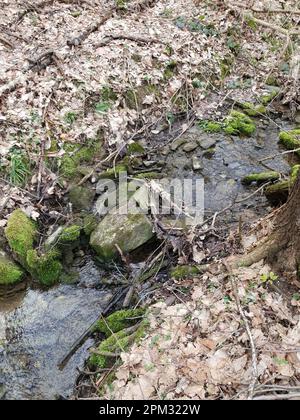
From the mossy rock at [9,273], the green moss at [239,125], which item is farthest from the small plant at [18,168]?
the green moss at [239,125]

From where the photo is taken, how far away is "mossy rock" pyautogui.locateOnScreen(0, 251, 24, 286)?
528cm

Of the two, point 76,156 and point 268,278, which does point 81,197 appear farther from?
point 268,278

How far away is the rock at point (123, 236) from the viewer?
5.51 meters

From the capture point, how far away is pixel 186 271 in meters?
4.95

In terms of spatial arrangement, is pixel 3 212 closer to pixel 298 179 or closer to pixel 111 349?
pixel 111 349

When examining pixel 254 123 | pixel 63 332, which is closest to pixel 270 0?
pixel 254 123

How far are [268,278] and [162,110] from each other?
16.2ft

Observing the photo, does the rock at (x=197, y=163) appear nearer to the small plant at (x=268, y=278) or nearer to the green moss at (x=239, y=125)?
the green moss at (x=239, y=125)

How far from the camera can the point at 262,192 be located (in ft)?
21.1

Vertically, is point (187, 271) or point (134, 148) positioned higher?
point (134, 148)

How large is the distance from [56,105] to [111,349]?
4.58 m

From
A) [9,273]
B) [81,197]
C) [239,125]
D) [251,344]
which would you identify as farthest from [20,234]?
[239,125]

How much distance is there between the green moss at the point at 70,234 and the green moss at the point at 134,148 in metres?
2.07

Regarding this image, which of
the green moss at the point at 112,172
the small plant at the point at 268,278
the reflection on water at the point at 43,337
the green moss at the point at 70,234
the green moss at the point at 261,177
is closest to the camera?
the small plant at the point at 268,278
